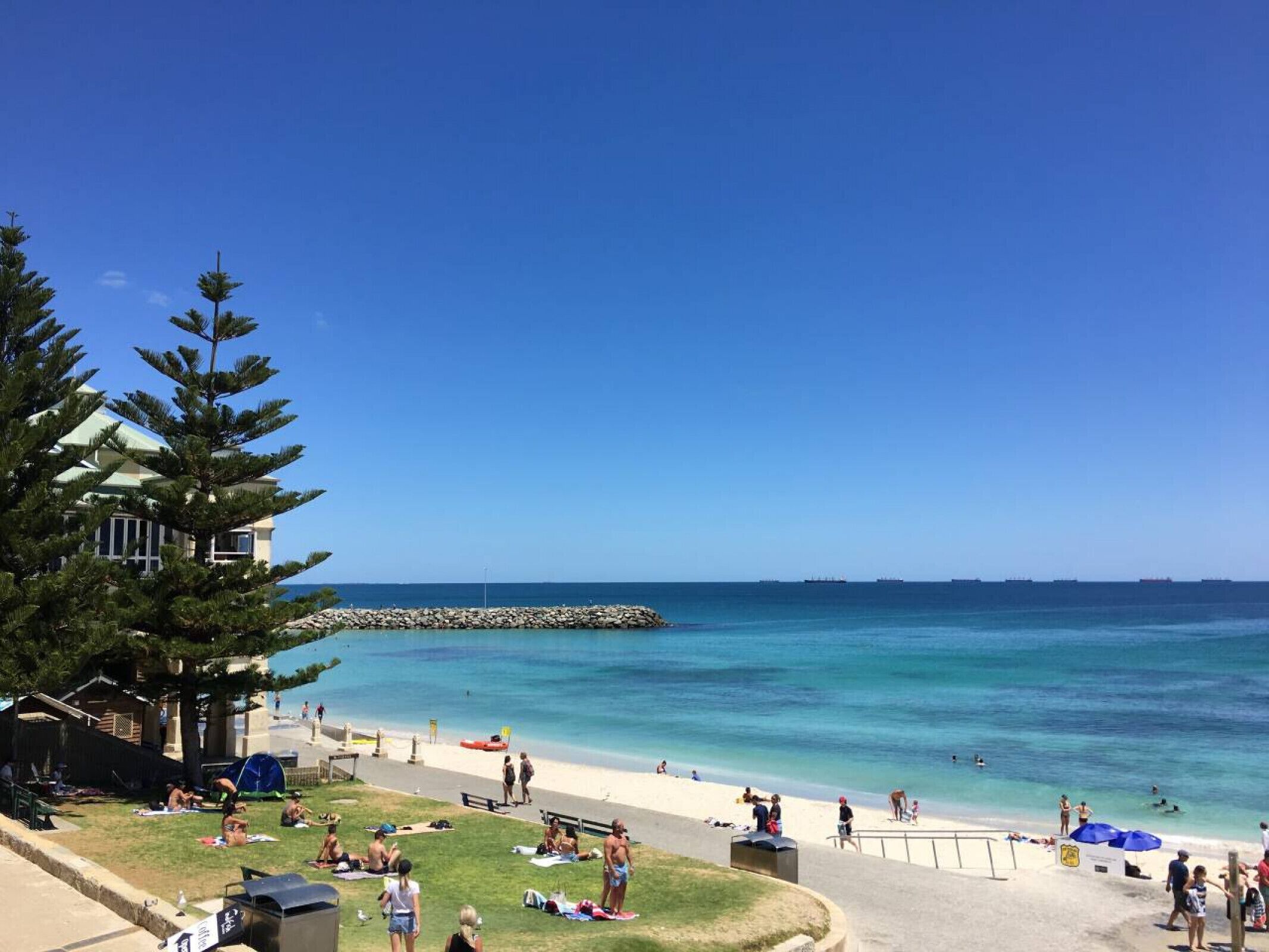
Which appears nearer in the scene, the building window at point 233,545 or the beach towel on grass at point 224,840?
the beach towel on grass at point 224,840

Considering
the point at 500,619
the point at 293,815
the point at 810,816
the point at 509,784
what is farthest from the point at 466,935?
the point at 500,619

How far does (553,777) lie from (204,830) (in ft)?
43.8

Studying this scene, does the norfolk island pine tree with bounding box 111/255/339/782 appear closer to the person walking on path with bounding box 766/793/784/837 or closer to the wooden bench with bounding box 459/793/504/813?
the wooden bench with bounding box 459/793/504/813

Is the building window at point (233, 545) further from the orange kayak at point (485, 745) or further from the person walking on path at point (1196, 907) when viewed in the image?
the person walking on path at point (1196, 907)

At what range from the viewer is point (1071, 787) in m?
26.0

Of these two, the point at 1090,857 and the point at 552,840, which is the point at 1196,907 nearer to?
the point at 1090,857

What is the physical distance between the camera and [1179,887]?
11.2 m

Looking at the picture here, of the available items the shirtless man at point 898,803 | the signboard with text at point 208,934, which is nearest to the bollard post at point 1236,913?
the signboard with text at point 208,934

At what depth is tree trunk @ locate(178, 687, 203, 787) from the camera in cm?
1631

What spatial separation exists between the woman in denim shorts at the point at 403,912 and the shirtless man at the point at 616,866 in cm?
236

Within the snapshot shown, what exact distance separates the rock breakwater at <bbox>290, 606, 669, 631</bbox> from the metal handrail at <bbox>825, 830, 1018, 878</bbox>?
268ft

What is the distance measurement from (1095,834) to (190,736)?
16403mm

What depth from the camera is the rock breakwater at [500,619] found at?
98.6 metres

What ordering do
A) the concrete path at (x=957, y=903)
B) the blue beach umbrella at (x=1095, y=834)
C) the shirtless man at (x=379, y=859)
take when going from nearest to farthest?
the concrete path at (x=957, y=903) → the shirtless man at (x=379, y=859) → the blue beach umbrella at (x=1095, y=834)
